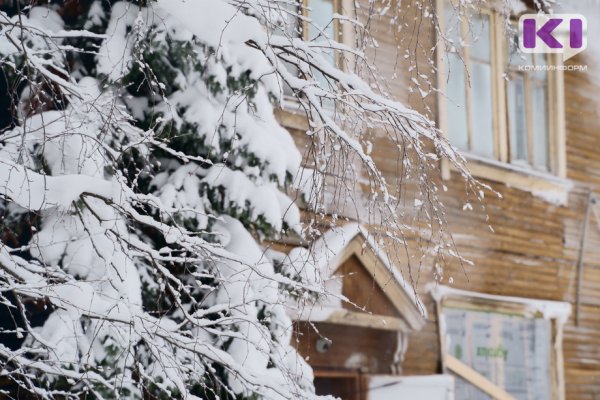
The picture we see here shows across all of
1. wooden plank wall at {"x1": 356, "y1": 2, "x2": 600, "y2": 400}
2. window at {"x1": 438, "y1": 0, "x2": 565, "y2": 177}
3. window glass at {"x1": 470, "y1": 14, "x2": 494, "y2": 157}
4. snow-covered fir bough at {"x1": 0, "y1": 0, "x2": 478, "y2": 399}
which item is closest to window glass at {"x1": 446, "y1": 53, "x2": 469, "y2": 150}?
window at {"x1": 438, "y1": 0, "x2": 565, "y2": 177}

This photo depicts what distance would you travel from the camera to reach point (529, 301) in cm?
1156

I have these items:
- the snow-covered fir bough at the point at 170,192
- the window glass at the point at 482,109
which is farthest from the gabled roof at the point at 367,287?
the window glass at the point at 482,109

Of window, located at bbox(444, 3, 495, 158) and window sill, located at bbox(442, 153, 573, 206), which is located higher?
window, located at bbox(444, 3, 495, 158)

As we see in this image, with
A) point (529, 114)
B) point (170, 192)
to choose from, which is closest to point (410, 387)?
point (170, 192)

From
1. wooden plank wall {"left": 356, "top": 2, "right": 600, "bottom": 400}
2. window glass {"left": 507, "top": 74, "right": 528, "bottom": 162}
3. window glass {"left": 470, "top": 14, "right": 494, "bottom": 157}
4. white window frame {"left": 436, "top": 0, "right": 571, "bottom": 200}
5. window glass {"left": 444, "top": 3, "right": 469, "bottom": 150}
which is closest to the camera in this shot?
wooden plank wall {"left": 356, "top": 2, "right": 600, "bottom": 400}

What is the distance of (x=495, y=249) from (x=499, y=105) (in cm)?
158

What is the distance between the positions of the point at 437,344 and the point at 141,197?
638cm

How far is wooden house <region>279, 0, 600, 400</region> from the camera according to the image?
9.58 m

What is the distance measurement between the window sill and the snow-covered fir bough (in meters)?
4.09

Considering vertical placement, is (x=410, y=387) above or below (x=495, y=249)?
below

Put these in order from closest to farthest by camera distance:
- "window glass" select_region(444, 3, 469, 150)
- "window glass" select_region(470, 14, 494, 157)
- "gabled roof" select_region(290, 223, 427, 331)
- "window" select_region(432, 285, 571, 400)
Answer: "gabled roof" select_region(290, 223, 427, 331) → "window" select_region(432, 285, 571, 400) → "window glass" select_region(444, 3, 469, 150) → "window glass" select_region(470, 14, 494, 157)

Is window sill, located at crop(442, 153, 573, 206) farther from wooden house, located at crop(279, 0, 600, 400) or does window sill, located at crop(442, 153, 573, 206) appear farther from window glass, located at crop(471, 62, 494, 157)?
window glass, located at crop(471, 62, 494, 157)

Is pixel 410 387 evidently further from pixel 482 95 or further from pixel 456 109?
pixel 482 95

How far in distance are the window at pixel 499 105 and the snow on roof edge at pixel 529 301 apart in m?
1.38
